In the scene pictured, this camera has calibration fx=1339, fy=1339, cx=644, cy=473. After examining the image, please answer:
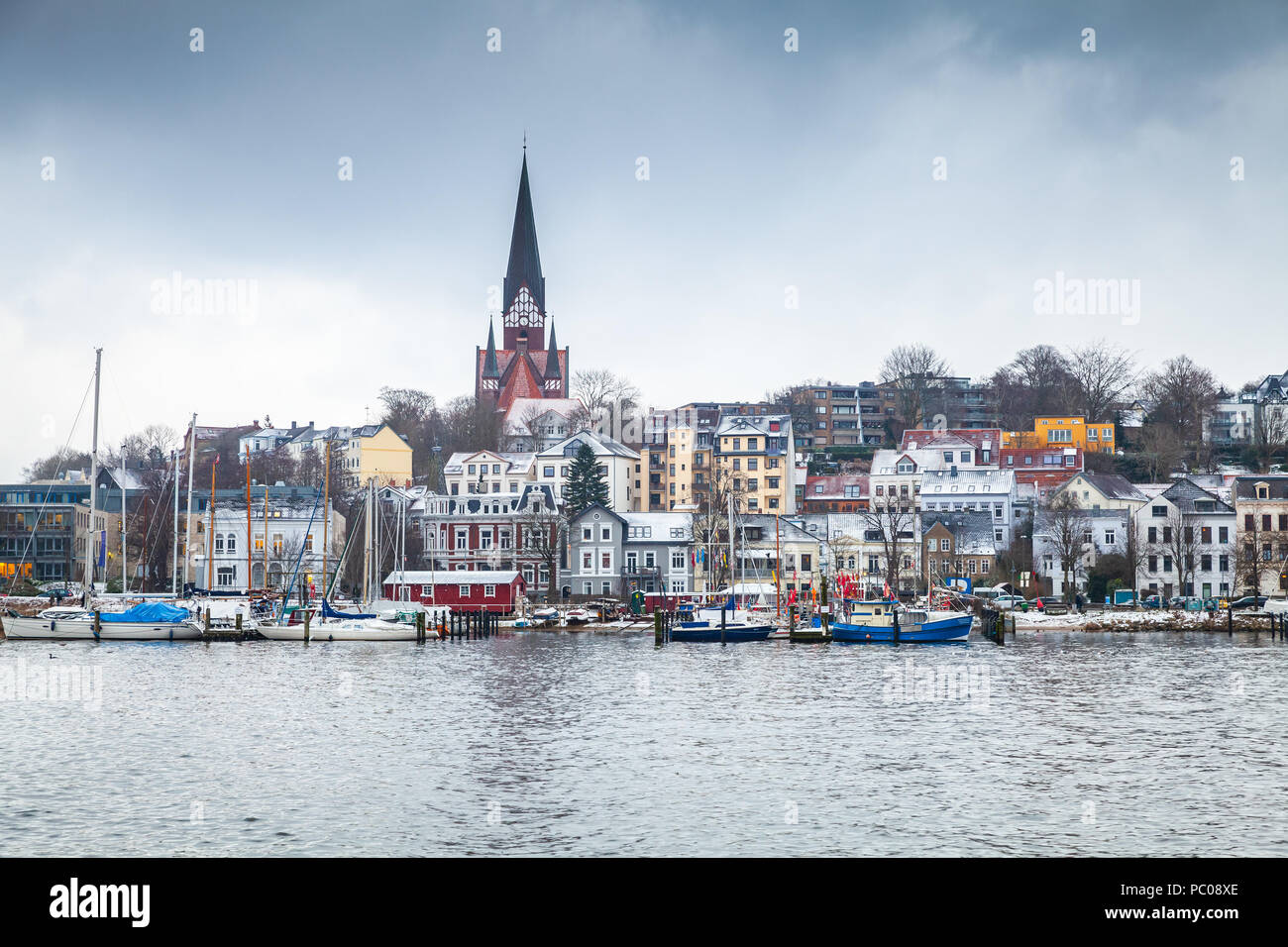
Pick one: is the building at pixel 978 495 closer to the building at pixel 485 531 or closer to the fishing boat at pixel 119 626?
the building at pixel 485 531

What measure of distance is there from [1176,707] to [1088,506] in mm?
74868

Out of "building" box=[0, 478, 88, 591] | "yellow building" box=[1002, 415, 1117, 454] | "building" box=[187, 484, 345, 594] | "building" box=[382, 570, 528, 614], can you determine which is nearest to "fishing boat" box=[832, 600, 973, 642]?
"building" box=[382, 570, 528, 614]

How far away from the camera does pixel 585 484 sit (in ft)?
414

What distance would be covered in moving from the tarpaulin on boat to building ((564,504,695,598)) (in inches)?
1655

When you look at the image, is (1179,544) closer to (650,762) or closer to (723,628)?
(723,628)

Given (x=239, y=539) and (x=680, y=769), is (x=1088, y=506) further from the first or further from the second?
(x=680, y=769)

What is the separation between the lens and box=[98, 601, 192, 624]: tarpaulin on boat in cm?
7581

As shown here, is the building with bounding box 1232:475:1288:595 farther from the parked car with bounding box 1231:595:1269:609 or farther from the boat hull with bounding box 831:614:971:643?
the boat hull with bounding box 831:614:971:643

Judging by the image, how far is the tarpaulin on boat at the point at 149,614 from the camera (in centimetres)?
7581

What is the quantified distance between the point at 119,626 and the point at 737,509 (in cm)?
6058

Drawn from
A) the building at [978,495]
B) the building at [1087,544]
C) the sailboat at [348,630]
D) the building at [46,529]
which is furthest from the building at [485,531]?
the building at [1087,544]

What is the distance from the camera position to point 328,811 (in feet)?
80.7

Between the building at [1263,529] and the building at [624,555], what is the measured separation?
42703mm
